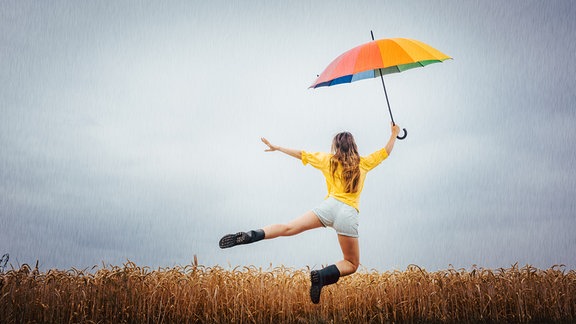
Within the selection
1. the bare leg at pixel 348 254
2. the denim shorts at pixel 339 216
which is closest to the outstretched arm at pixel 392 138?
the denim shorts at pixel 339 216

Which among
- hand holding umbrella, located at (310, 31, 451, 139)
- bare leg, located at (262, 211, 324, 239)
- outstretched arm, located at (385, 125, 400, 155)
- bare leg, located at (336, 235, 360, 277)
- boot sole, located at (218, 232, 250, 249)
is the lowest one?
bare leg, located at (336, 235, 360, 277)

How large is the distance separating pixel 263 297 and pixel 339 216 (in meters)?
3.14

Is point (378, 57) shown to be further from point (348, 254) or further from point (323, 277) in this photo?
point (323, 277)

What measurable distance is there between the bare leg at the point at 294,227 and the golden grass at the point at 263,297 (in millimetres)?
2201

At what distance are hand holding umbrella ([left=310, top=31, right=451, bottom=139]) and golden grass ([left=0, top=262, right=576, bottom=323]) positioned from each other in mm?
3821

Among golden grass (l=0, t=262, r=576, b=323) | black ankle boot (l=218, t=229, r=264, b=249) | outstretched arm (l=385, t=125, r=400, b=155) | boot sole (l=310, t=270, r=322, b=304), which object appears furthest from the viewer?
golden grass (l=0, t=262, r=576, b=323)

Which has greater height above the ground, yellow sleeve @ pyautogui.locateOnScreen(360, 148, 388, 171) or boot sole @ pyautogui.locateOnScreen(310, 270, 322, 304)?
yellow sleeve @ pyautogui.locateOnScreen(360, 148, 388, 171)

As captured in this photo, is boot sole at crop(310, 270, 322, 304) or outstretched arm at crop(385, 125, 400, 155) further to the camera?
outstretched arm at crop(385, 125, 400, 155)

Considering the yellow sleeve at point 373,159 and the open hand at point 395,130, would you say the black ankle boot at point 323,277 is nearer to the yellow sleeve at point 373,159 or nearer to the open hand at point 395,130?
the yellow sleeve at point 373,159

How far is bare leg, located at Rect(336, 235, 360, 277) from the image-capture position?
582 centimetres

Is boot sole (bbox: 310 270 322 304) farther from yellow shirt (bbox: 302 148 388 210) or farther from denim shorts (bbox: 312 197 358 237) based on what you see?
yellow shirt (bbox: 302 148 388 210)

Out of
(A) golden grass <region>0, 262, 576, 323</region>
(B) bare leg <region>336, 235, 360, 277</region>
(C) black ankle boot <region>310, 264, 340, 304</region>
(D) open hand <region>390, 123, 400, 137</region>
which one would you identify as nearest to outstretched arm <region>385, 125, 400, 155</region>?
(D) open hand <region>390, 123, 400, 137</region>

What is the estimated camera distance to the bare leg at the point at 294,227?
18.8 ft

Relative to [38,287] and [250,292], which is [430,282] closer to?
[250,292]
